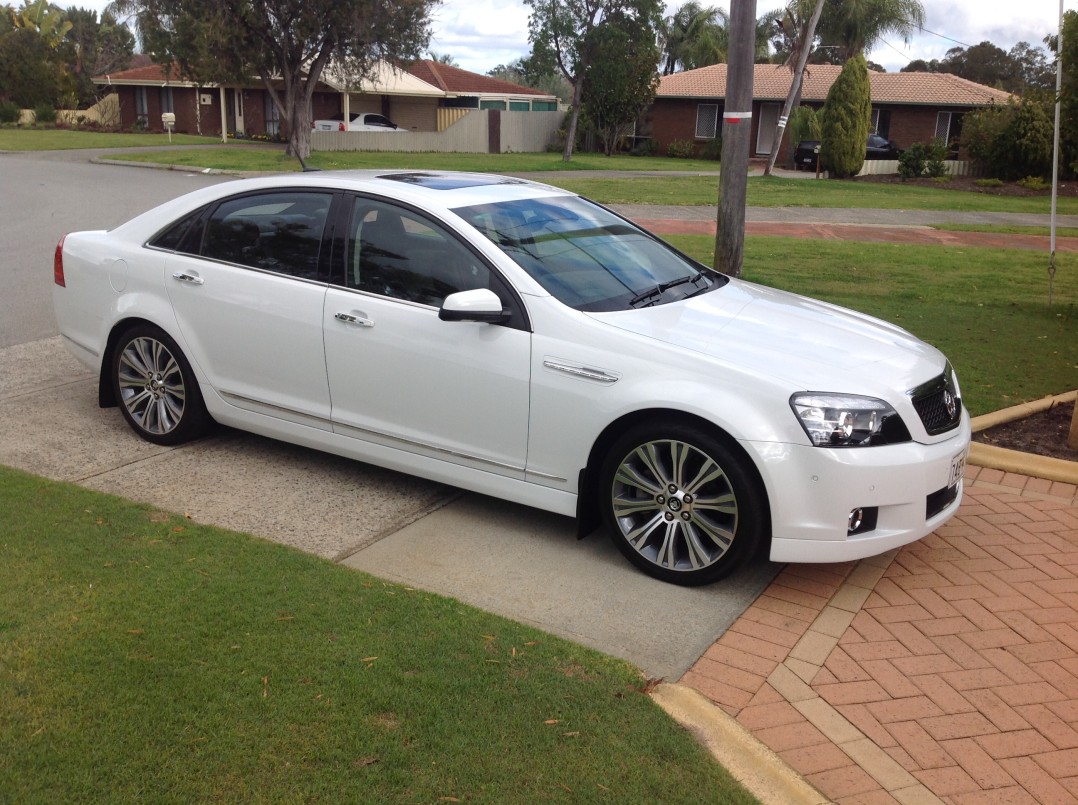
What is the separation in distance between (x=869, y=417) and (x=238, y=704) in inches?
108

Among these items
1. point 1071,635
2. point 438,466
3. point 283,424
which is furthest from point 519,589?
point 1071,635

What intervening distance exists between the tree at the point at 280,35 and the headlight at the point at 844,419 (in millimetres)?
27868

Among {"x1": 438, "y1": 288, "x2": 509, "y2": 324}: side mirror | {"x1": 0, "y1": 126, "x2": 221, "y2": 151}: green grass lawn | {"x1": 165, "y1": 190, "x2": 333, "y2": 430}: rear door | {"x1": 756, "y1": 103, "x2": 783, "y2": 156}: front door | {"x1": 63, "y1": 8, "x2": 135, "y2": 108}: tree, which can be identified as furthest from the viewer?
{"x1": 63, "y1": 8, "x2": 135, "y2": 108}: tree

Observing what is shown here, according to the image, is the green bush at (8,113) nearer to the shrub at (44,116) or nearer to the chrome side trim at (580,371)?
the shrub at (44,116)

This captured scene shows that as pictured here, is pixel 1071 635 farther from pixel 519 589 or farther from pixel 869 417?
pixel 519 589

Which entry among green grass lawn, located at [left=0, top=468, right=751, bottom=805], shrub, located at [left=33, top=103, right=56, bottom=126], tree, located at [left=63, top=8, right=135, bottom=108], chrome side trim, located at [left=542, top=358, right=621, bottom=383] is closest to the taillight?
green grass lawn, located at [left=0, top=468, right=751, bottom=805]

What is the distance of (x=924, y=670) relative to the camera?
4.09m

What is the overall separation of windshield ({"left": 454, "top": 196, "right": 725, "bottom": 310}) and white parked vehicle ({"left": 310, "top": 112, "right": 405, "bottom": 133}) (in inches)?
1507

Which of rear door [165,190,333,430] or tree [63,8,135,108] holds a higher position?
tree [63,8,135,108]

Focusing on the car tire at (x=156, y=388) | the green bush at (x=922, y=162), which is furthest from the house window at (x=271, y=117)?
the car tire at (x=156, y=388)

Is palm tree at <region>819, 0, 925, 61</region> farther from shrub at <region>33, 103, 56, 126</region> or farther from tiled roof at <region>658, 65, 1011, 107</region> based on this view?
shrub at <region>33, 103, 56, 126</region>

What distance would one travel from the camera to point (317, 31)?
30.2 m

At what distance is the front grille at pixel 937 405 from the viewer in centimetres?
464

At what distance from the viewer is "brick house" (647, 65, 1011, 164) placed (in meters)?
45.9
